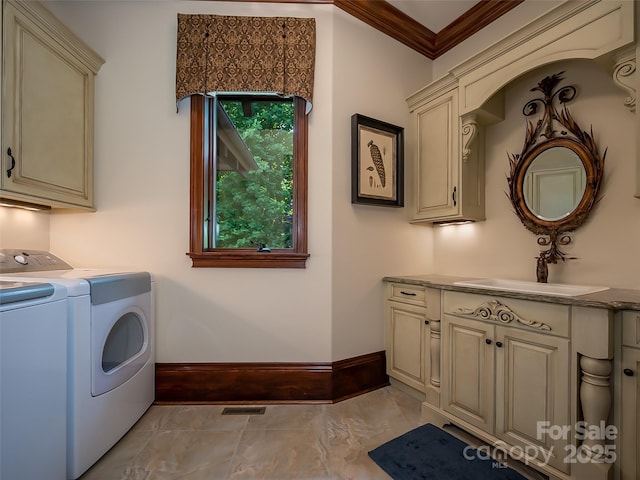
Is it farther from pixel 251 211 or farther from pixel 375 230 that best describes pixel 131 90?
pixel 375 230

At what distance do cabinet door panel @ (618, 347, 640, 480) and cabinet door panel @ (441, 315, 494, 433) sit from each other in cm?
46

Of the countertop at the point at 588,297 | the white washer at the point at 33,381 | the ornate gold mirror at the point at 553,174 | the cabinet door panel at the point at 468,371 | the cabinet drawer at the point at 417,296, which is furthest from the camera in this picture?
the cabinet drawer at the point at 417,296

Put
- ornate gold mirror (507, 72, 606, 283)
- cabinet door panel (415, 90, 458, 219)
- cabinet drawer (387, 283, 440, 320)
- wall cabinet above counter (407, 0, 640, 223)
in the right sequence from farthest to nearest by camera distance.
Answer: cabinet door panel (415, 90, 458, 219)
cabinet drawer (387, 283, 440, 320)
ornate gold mirror (507, 72, 606, 283)
wall cabinet above counter (407, 0, 640, 223)

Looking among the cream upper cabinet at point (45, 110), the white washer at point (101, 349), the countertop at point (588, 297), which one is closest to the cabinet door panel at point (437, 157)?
the countertop at point (588, 297)

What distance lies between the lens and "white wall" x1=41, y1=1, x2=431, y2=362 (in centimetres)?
191

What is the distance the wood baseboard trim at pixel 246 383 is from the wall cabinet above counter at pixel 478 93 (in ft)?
4.85

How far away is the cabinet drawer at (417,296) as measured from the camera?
5.75 ft

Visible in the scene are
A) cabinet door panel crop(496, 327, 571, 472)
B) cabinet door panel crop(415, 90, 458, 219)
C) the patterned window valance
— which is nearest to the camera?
cabinet door panel crop(496, 327, 571, 472)

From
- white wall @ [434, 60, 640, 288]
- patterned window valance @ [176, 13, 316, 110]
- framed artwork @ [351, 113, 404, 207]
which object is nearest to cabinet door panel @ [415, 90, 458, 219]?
framed artwork @ [351, 113, 404, 207]

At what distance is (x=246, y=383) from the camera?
191cm

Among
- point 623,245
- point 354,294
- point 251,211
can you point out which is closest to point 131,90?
point 251,211

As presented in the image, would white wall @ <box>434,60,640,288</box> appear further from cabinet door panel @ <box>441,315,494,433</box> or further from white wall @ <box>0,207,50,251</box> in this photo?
white wall @ <box>0,207,50,251</box>

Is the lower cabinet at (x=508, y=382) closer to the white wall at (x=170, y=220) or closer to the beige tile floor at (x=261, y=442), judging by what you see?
the beige tile floor at (x=261, y=442)

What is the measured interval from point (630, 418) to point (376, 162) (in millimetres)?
1887
